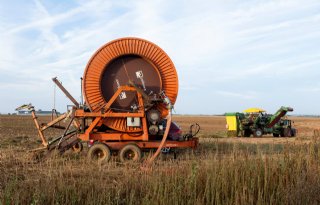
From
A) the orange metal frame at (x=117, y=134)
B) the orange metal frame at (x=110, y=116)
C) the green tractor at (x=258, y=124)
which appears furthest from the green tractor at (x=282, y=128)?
the orange metal frame at (x=110, y=116)

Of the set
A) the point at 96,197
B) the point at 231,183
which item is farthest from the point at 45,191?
the point at 231,183

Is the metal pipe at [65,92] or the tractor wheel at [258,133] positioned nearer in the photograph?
the metal pipe at [65,92]

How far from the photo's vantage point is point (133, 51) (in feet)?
32.8

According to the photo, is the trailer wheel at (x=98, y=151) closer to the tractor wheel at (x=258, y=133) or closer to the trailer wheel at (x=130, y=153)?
the trailer wheel at (x=130, y=153)

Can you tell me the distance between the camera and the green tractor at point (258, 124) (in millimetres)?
23812

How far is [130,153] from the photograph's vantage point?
9500 mm

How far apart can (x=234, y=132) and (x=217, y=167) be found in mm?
18900

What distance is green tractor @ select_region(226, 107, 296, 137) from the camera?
2381 centimetres

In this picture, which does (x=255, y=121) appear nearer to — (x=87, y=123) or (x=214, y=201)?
(x=87, y=123)

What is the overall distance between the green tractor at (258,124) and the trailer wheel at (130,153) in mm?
15422

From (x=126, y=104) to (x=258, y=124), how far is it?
643 inches

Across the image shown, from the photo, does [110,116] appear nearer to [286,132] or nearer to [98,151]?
[98,151]

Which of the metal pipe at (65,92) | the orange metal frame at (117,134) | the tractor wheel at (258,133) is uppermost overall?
the metal pipe at (65,92)

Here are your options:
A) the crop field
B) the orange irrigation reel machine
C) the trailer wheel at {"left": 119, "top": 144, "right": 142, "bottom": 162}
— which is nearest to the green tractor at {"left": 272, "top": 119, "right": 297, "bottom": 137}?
the orange irrigation reel machine
